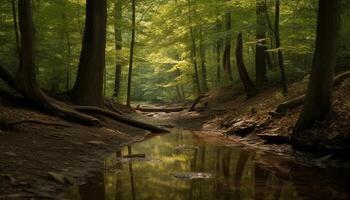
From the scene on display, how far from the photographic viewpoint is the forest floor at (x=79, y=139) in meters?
6.96

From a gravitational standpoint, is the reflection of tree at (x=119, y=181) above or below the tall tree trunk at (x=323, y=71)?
below

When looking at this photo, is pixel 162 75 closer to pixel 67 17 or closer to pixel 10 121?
pixel 67 17

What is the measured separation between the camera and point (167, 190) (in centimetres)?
689

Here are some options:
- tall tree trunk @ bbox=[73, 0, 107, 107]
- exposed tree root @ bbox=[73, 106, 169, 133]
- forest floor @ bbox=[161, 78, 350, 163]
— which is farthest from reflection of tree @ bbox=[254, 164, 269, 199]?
tall tree trunk @ bbox=[73, 0, 107, 107]

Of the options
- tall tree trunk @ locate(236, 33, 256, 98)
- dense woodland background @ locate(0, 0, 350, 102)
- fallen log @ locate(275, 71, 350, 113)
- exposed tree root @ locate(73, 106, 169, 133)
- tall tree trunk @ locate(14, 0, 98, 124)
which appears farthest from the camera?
tall tree trunk @ locate(236, 33, 256, 98)

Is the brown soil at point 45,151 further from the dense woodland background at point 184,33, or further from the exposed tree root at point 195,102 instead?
the exposed tree root at point 195,102

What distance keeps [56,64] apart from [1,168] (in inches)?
563

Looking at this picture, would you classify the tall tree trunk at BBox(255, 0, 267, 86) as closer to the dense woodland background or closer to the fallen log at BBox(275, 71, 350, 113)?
the dense woodland background

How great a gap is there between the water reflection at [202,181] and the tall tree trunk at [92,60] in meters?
4.91

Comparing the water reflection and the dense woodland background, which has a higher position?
the dense woodland background

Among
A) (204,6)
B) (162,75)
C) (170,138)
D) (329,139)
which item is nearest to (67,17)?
(204,6)

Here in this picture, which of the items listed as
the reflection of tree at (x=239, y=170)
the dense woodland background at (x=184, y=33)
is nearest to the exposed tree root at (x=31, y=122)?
the dense woodland background at (x=184, y=33)

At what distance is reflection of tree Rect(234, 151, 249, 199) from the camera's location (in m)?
6.96

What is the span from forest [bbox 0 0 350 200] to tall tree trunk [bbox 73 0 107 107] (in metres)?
0.04
